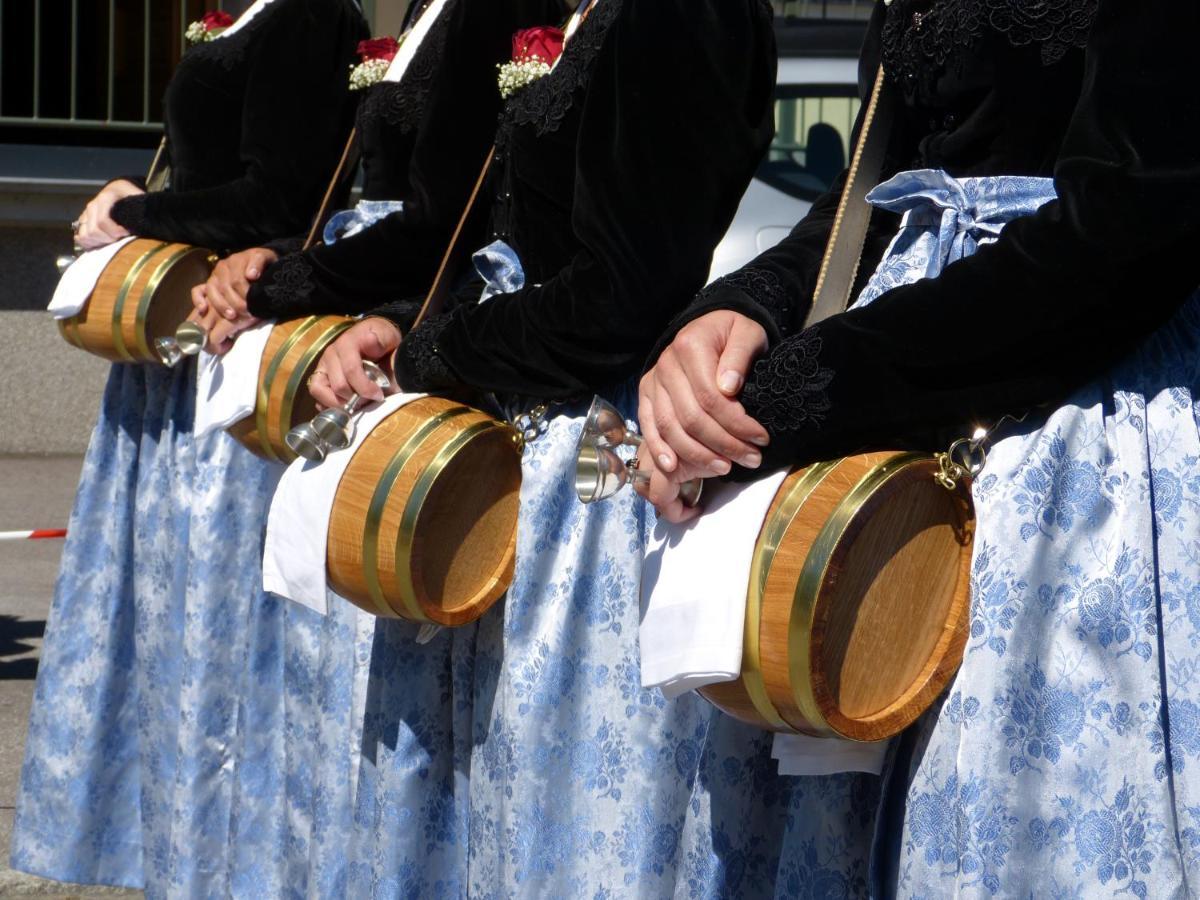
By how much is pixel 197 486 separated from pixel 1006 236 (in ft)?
6.36

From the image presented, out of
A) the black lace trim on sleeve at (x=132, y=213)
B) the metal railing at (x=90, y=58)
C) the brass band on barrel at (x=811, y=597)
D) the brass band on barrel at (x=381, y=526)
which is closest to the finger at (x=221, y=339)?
the black lace trim on sleeve at (x=132, y=213)

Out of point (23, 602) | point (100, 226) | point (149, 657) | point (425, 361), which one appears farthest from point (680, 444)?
point (23, 602)

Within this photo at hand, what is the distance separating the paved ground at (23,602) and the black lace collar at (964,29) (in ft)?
8.09

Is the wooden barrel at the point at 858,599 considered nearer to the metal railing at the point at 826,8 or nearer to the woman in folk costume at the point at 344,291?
the woman in folk costume at the point at 344,291

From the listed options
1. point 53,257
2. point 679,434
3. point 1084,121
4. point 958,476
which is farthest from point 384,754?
point 53,257

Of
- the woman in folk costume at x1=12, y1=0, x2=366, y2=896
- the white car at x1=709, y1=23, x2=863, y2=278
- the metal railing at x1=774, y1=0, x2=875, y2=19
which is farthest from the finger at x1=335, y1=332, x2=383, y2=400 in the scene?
the metal railing at x1=774, y1=0, x2=875, y2=19

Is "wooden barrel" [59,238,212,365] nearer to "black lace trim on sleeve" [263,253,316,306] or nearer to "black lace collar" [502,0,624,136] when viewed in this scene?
"black lace trim on sleeve" [263,253,316,306]

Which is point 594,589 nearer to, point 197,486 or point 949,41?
point 949,41

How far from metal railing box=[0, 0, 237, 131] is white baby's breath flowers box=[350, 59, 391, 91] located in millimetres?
5074

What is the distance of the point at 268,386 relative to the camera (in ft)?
8.12

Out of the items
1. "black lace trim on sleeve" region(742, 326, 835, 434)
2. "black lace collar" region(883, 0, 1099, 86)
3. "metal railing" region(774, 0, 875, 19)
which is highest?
"metal railing" region(774, 0, 875, 19)

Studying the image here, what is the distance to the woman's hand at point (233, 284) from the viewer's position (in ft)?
8.84

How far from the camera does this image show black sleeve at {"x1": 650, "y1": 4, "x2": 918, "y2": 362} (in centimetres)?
160

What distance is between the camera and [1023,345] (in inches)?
54.0
